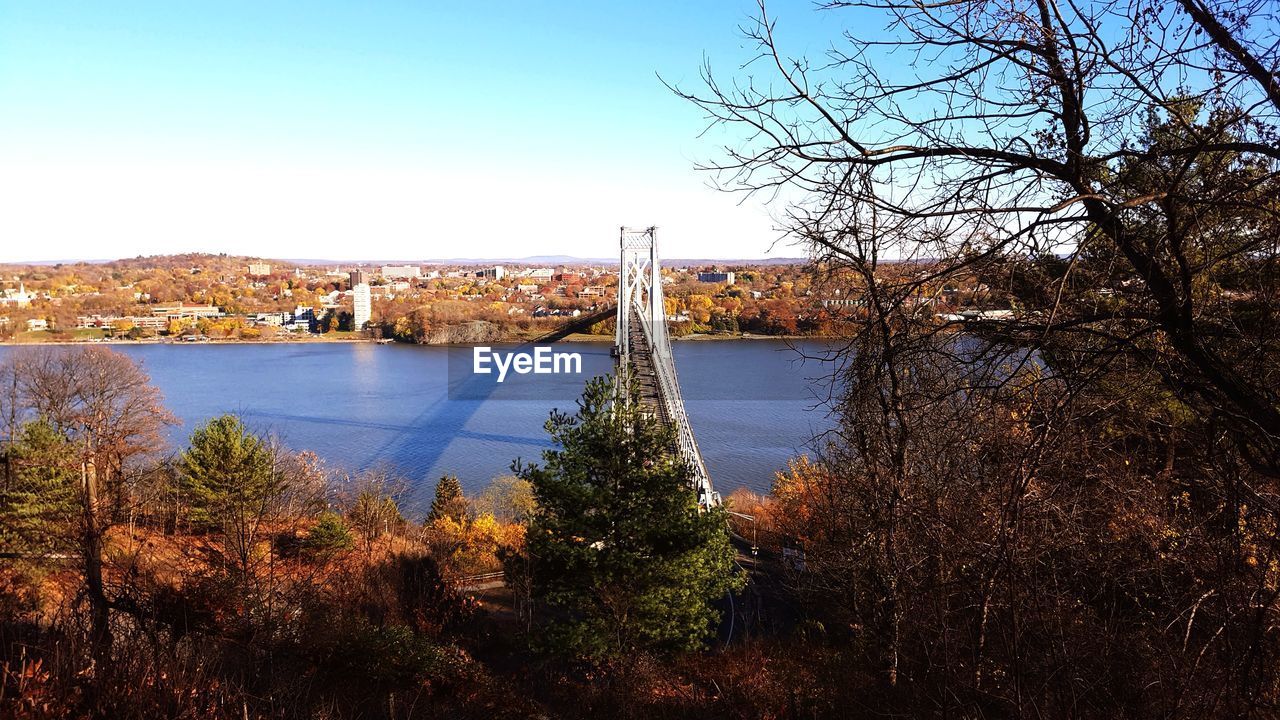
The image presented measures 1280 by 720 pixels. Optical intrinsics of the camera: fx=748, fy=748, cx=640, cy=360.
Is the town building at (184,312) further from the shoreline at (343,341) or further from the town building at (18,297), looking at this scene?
the town building at (18,297)

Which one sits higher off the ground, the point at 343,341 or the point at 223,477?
the point at 223,477

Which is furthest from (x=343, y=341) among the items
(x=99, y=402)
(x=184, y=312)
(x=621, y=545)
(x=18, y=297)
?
(x=621, y=545)

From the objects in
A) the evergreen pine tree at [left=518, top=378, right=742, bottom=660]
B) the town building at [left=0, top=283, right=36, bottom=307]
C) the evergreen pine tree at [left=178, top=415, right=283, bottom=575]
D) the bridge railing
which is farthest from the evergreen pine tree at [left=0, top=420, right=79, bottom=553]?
the town building at [left=0, top=283, right=36, bottom=307]

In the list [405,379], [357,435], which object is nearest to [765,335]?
[405,379]

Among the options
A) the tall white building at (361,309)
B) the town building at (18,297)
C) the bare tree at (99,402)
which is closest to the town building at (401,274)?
the town building at (18,297)

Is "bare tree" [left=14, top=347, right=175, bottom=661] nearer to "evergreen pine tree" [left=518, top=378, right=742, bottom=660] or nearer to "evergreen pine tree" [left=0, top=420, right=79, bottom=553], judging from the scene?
"evergreen pine tree" [left=0, top=420, right=79, bottom=553]

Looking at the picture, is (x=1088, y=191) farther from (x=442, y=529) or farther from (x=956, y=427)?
(x=442, y=529)

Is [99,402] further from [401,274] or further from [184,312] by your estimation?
[401,274]
